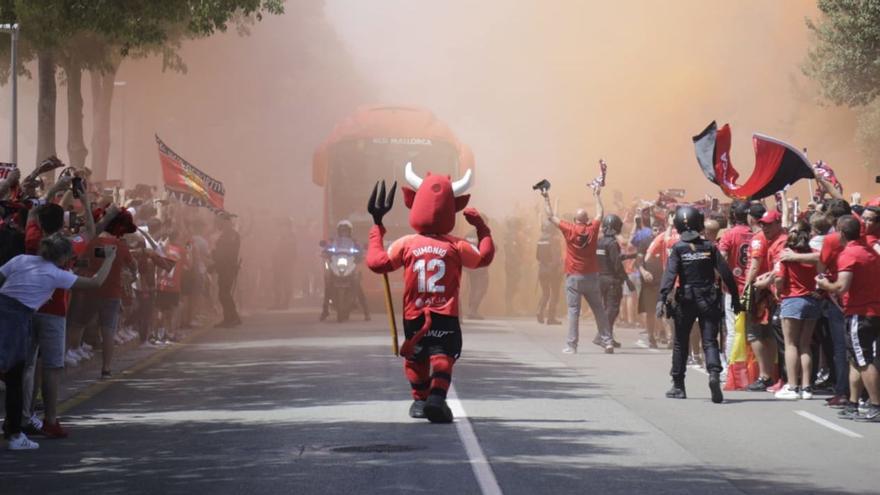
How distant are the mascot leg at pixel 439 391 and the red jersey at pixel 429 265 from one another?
379 mm

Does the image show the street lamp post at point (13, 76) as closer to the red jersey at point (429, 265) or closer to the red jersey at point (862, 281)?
the red jersey at point (429, 265)

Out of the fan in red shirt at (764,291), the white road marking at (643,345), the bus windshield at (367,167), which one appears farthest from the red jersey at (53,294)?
the bus windshield at (367,167)

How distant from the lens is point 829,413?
13.8m

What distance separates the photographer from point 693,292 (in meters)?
15.1

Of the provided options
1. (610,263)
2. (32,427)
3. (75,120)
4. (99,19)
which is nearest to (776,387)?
(610,263)

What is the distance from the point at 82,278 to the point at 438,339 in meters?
2.77

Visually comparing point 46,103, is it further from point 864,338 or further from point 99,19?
point 864,338

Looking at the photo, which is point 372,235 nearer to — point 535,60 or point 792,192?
point 792,192

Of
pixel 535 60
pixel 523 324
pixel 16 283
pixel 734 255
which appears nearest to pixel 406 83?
pixel 535 60

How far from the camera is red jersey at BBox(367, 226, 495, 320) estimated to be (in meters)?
12.8

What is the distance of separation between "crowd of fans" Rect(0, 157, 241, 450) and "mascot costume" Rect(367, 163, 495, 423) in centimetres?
208

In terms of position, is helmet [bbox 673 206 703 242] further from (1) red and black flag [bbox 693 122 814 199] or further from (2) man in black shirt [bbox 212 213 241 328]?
(2) man in black shirt [bbox 212 213 241 328]

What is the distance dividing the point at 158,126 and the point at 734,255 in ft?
129

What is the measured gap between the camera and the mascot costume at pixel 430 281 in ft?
41.6
